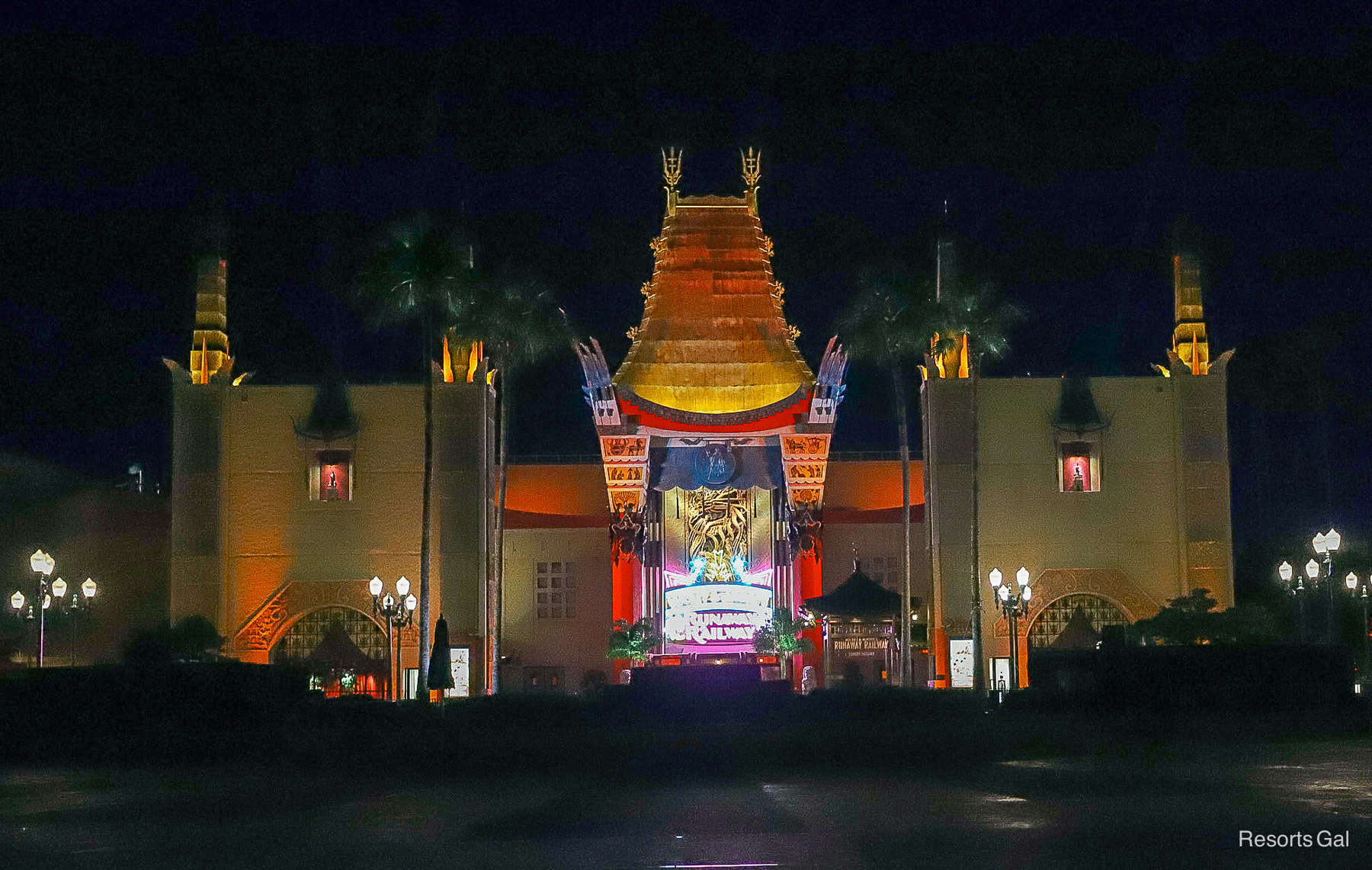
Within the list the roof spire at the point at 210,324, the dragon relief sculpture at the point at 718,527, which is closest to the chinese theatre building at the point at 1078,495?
the dragon relief sculpture at the point at 718,527

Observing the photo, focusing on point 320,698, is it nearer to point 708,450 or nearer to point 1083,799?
point 1083,799

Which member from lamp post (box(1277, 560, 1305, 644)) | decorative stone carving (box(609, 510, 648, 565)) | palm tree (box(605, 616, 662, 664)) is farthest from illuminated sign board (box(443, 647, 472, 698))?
lamp post (box(1277, 560, 1305, 644))

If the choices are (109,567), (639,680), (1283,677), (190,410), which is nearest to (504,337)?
(190,410)

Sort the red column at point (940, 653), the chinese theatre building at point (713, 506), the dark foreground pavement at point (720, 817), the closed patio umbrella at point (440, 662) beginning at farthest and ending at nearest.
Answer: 1. the chinese theatre building at point (713, 506)
2. the red column at point (940, 653)
3. the closed patio umbrella at point (440, 662)
4. the dark foreground pavement at point (720, 817)

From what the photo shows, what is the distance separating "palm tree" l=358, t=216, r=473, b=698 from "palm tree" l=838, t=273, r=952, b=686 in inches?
427

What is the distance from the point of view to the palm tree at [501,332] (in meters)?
41.2

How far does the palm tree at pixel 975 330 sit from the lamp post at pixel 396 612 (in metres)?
13.9

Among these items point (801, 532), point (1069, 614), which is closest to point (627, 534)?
point (801, 532)

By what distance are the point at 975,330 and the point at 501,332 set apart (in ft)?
39.5

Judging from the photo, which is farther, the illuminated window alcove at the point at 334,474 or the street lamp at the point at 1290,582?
the illuminated window alcove at the point at 334,474

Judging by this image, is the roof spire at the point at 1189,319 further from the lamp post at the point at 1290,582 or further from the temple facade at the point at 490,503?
the lamp post at the point at 1290,582

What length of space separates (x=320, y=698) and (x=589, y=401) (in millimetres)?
18758

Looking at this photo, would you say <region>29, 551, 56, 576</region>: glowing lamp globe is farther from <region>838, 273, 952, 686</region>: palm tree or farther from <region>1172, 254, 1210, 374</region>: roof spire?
<region>1172, 254, 1210, 374</region>: roof spire

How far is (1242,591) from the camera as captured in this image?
191ft
